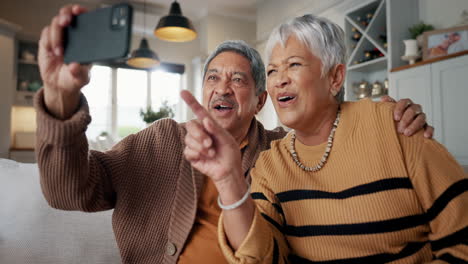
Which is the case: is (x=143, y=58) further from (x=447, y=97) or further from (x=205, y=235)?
(x=205, y=235)

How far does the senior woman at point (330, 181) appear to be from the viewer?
91 cm

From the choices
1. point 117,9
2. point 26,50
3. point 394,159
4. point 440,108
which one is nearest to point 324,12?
point 440,108

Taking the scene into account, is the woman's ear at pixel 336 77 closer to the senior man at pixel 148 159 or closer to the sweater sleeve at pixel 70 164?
the senior man at pixel 148 159

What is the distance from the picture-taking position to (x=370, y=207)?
965 millimetres

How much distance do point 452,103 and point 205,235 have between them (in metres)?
2.60

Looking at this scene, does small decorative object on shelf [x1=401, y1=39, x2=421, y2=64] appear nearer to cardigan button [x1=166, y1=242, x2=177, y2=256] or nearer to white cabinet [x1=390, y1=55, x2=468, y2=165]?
white cabinet [x1=390, y1=55, x2=468, y2=165]

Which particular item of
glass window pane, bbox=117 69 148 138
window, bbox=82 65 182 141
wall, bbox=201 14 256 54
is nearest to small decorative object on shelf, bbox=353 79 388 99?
wall, bbox=201 14 256 54

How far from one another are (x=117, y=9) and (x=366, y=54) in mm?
3744

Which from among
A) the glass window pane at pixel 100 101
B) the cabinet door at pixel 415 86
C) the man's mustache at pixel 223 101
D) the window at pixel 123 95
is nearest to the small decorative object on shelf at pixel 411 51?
the cabinet door at pixel 415 86

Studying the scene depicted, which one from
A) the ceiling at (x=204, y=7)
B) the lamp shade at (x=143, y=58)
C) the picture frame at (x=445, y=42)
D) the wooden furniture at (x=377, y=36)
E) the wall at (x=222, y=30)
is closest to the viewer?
the picture frame at (x=445, y=42)

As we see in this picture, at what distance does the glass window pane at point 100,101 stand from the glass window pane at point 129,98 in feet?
0.64

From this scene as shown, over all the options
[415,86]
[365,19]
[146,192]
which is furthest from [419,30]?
[146,192]

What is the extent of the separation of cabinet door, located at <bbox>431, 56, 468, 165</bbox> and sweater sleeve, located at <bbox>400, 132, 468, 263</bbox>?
2.29 m

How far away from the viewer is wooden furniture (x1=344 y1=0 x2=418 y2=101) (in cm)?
362
